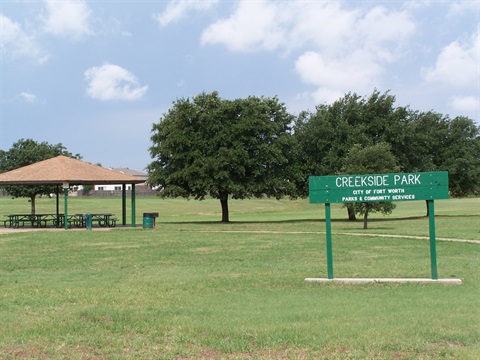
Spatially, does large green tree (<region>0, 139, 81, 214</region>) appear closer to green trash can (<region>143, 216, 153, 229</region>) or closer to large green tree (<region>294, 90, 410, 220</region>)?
green trash can (<region>143, 216, 153, 229</region>)

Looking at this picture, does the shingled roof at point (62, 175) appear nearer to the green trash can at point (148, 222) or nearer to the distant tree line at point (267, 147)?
the green trash can at point (148, 222)

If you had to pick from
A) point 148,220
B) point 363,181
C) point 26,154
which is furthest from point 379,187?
point 26,154

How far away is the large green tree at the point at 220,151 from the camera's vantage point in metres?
36.9

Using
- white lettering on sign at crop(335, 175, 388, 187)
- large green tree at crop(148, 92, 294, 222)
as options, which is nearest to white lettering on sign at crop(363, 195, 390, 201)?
white lettering on sign at crop(335, 175, 388, 187)

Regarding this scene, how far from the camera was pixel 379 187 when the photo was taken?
35.3 feet

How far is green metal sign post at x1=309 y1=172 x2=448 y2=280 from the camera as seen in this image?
1059cm

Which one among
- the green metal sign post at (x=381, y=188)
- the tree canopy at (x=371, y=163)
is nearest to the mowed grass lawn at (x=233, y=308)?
the green metal sign post at (x=381, y=188)

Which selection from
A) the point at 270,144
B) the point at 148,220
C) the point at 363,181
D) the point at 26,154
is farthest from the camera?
the point at 26,154

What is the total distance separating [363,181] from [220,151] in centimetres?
2643

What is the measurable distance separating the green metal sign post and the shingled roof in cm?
2128

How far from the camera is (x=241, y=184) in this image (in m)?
37.7

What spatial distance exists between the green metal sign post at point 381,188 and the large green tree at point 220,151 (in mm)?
25197

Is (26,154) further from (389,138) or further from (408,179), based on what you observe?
(408,179)

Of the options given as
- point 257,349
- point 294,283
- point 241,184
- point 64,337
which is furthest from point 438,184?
point 241,184
